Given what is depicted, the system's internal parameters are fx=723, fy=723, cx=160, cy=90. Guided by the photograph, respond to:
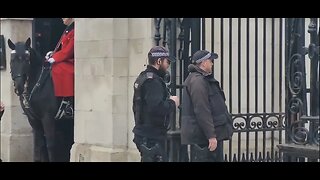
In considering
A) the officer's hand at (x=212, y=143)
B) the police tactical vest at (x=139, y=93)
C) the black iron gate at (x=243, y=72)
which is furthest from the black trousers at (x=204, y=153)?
the black iron gate at (x=243, y=72)

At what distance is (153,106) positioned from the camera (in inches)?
285

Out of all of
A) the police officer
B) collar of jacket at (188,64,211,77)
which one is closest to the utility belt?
the police officer

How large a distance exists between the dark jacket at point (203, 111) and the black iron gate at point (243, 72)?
1.01 metres

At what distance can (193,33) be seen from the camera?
8.49m

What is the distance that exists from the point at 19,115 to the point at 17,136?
1.16ft

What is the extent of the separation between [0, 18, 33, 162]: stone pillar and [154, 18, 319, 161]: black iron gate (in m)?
3.79

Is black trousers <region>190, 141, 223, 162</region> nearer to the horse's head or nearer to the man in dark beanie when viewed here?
the man in dark beanie

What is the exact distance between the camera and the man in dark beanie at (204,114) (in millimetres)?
7176

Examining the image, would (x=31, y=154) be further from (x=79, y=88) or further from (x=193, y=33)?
(x=193, y=33)

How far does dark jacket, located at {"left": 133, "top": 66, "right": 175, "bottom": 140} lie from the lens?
726cm

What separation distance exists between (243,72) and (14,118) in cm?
414

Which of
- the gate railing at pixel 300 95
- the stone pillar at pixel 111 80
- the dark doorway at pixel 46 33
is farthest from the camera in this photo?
the dark doorway at pixel 46 33

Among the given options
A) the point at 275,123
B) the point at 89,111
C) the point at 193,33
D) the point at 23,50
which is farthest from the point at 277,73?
the point at 23,50

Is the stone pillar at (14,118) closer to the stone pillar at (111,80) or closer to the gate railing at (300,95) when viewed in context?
the stone pillar at (111,80)
